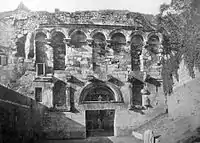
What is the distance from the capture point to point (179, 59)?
48.9ft

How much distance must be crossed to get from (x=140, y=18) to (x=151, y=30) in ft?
3.32

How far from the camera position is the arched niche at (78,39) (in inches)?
675

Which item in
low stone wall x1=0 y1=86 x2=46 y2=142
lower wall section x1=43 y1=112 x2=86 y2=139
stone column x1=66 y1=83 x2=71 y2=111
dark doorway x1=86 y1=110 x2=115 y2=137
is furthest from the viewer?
dark doorway x1=86 y1=110 x2=115 y2=137

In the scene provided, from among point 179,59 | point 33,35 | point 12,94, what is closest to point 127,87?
point 179,59

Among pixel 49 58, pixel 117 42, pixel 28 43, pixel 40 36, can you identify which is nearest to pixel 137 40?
pixel 117 42

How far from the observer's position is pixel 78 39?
678 inches

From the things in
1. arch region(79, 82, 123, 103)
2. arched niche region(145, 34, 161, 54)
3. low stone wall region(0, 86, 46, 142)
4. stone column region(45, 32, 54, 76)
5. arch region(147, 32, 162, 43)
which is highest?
arch region(147, 32, 162, 43)

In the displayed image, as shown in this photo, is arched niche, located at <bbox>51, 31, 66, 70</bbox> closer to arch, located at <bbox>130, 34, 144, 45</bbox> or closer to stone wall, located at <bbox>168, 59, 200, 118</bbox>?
arch, located at <bbox>130, 34, 144, 45</bbox>

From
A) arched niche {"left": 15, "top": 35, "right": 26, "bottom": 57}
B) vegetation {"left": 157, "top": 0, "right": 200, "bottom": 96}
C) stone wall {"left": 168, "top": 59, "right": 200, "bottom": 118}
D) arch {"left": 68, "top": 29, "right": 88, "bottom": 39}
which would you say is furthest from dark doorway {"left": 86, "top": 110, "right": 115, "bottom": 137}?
stone wall {"left": 168, "top": 59, "right": 200, "bottom": 118}

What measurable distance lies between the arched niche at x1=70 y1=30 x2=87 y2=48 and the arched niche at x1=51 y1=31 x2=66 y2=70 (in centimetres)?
61

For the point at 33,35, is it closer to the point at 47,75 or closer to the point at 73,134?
the point at 47,75

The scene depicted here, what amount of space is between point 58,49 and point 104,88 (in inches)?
140

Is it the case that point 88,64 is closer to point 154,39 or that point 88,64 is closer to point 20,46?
point 20,46

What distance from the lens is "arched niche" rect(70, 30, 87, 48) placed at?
17.1 metres
